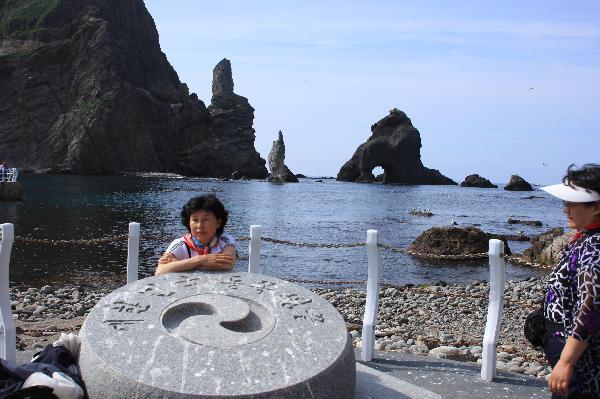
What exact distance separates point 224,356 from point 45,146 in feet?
381

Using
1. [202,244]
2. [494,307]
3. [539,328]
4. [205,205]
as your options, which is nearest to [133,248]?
[202,244]

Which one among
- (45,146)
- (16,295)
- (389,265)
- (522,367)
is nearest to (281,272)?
(389,265)

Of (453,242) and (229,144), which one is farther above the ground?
(229,144)

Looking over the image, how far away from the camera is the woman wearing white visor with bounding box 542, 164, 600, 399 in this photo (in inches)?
139

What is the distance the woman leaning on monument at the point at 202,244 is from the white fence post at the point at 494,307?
8.60ft

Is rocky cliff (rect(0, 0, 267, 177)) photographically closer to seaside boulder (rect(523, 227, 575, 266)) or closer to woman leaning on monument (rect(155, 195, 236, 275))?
seaside boulder (rect(523, 227, 575, 266))

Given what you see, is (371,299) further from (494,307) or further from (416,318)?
(416,318)

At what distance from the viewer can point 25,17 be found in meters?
124

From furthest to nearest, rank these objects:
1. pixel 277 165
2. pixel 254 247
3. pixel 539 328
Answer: pixel 277 165, pixel 254 247, pixel 539 328

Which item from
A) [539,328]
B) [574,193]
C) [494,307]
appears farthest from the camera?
[494,307]

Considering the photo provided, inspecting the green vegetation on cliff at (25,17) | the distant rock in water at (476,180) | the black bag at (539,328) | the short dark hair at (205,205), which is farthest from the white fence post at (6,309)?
the distant rock in water at (476,180)

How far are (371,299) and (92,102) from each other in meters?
113

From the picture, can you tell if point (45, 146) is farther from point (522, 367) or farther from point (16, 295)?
point (522, 367)

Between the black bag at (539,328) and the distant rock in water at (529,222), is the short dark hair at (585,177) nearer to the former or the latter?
the black bag at (539,328)
